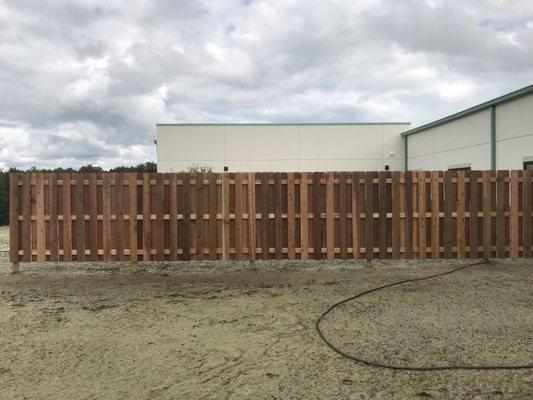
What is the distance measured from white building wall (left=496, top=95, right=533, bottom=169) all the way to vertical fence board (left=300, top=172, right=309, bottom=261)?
8668mm

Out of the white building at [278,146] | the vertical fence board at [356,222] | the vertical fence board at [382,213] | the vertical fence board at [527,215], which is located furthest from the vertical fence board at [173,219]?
the white building at [278,146]

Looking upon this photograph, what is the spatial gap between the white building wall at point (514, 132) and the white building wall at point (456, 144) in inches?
36.7

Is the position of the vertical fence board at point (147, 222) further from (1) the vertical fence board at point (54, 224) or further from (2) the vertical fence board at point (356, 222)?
(2) the vertical fence board at point (356, 222)

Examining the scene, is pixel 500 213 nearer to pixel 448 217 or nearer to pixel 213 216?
pixel 448 217

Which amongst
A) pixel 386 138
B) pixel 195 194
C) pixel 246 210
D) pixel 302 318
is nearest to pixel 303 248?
pixel 246 210

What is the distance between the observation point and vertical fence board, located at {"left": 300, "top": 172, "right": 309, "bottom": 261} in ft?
27.7

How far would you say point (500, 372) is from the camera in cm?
375

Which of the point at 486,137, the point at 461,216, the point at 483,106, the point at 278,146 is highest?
the point at 278,146

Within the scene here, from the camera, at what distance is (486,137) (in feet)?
52.5

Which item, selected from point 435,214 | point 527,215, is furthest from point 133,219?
point 527,215

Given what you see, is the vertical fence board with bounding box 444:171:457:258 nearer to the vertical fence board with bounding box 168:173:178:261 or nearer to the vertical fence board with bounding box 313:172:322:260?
the vertical fence board with bounding box 313:172:322:260

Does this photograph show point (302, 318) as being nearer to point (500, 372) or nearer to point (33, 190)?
point (500, 372)

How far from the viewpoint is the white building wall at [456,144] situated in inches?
640

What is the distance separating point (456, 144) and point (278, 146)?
11982 millimetres
